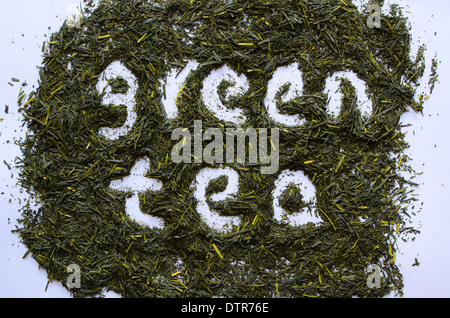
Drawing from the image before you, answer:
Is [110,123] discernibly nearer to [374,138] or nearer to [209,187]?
[209,187]

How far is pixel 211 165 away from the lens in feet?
6.42

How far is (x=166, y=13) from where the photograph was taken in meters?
1.99

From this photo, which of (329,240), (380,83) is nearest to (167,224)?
(329,240)

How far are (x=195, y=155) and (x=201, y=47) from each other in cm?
60

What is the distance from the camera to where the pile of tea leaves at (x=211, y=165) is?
74.3 inches

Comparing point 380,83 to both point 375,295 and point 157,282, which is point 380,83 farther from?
point 157,282

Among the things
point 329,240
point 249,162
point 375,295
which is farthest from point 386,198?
point 249,162

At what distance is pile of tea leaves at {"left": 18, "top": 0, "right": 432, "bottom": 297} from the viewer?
6.19ft
